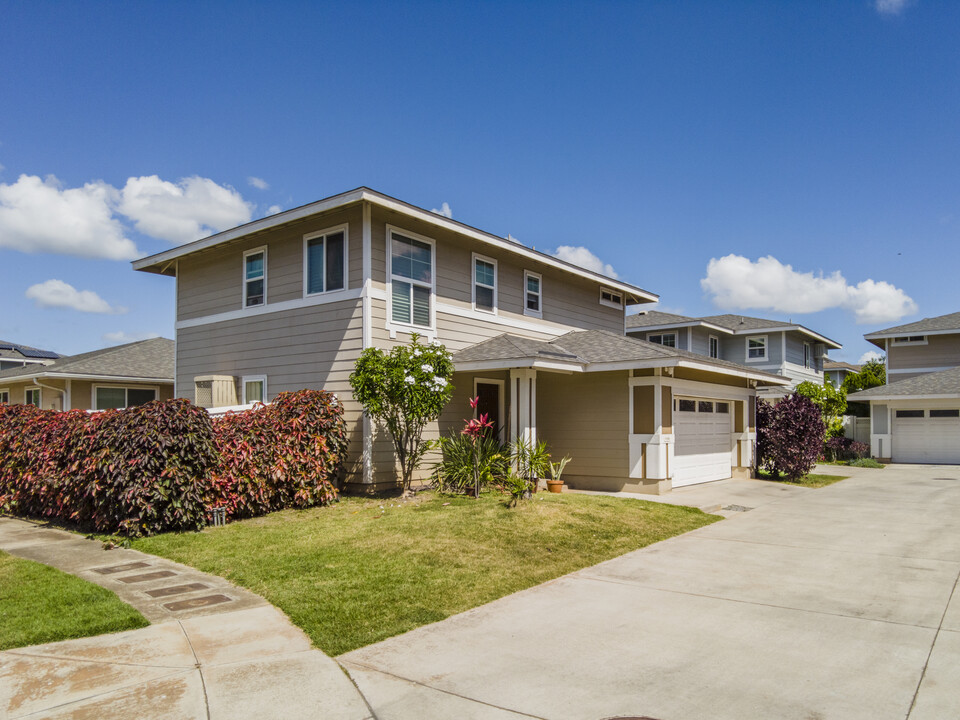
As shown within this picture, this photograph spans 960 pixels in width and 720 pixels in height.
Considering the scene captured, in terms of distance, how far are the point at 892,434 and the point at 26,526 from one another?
2910 cm

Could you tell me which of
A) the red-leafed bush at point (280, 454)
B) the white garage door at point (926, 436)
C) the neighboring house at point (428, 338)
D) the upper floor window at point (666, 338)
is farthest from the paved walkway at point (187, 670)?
the white garage door at point (926, 436)

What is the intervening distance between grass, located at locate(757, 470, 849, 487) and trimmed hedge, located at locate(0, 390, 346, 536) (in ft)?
42.1

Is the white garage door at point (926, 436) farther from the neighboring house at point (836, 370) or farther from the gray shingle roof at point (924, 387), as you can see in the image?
the neighboring house at point (836, 370)

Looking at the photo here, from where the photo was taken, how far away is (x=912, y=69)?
13273 mm

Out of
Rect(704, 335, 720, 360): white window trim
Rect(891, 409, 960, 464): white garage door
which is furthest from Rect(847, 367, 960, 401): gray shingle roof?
Rect(704, 335, 720, 360): white window trim

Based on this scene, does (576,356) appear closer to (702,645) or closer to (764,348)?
(702,645)

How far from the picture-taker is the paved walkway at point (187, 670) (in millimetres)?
Answer: 3801

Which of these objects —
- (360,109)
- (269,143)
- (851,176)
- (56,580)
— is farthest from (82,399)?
(851,176)

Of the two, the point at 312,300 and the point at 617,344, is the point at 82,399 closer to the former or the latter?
the point at 312,300

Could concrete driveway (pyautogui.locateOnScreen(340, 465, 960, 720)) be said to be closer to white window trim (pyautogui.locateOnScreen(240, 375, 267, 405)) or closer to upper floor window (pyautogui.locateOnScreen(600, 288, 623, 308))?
white window trim (pyautogui.locateOnScreen(240, 375, 267, 405))

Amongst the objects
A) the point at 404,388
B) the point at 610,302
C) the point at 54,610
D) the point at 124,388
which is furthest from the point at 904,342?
the point at 54,610

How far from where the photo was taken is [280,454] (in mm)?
10594

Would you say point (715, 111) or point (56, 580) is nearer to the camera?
point (56, 580)

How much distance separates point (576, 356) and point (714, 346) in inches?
799
